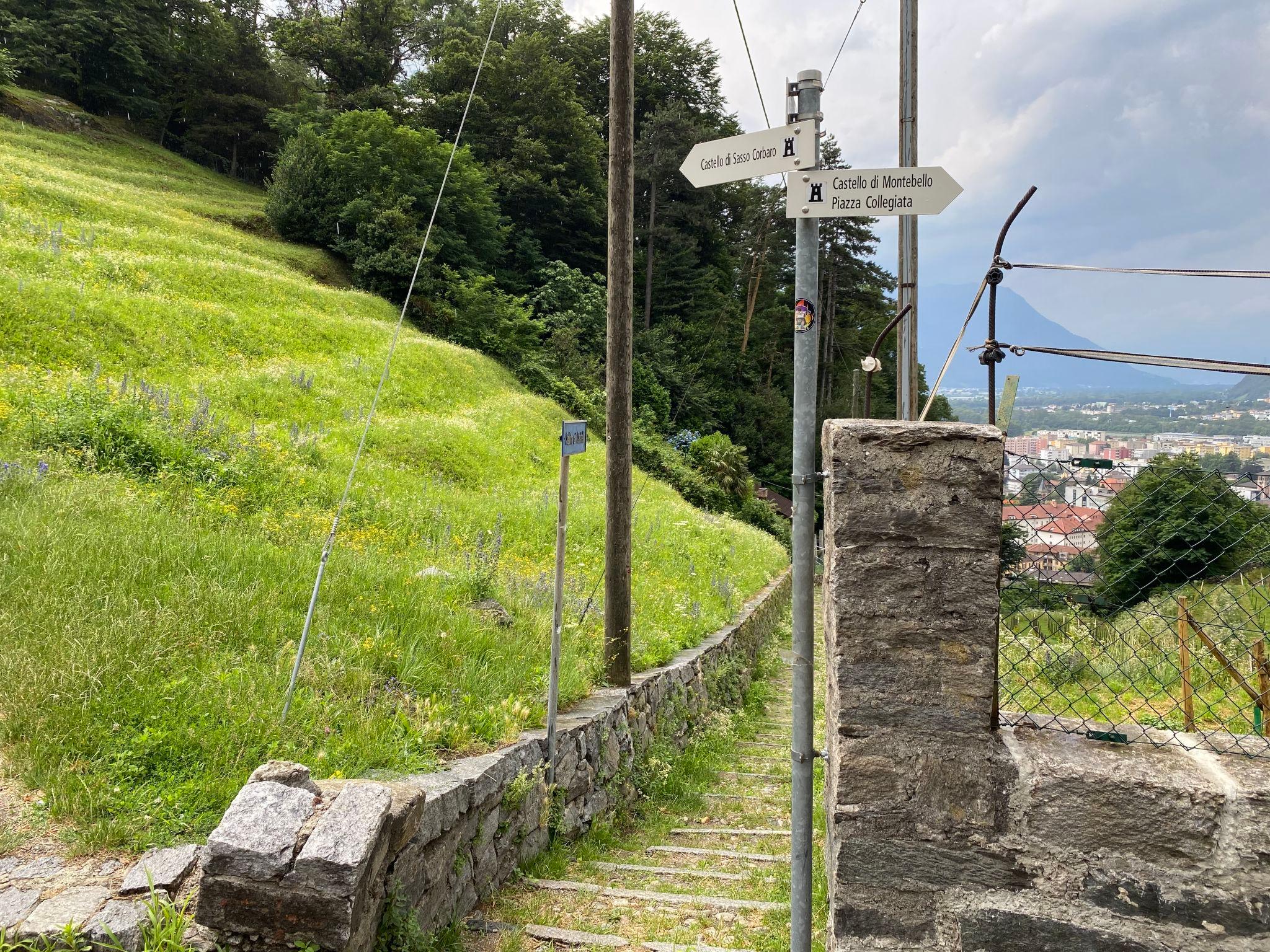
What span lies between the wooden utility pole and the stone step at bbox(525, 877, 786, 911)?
2.24 metres

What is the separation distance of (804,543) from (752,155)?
133 centimetres

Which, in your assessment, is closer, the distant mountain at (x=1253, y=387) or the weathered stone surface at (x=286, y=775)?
the distant mountain at (x=1253, y=387)

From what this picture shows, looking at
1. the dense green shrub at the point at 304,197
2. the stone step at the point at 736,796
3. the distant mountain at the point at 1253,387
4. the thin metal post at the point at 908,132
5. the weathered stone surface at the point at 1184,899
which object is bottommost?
the stone step at the point at 736,796

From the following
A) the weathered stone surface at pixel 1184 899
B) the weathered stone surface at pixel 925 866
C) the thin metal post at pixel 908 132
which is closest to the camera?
the weathered stone surface at pixel 1184 899

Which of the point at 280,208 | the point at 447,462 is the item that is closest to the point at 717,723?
the point at 447,462

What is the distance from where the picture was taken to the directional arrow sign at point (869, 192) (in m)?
2.53

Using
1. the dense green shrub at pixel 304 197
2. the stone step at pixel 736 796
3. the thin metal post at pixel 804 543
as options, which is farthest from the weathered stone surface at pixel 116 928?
the dense green shrub at pixel 304 197

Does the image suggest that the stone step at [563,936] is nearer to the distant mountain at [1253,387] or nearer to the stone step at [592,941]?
the stone step at [592,941]

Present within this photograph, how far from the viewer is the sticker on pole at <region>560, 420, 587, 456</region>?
4.70m

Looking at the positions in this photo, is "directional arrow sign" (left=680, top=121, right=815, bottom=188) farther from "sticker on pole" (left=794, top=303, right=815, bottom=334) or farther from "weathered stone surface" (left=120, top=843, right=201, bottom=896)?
"weathered stone surface" (left=120, top=843, right=201, bottom=896)

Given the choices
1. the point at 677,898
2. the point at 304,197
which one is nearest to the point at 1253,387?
the point at 677,898

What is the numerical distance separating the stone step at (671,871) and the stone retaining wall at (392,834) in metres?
Answer: 0.44

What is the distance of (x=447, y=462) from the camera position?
12445 millimetres

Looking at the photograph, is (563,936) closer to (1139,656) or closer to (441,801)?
(441,801)
